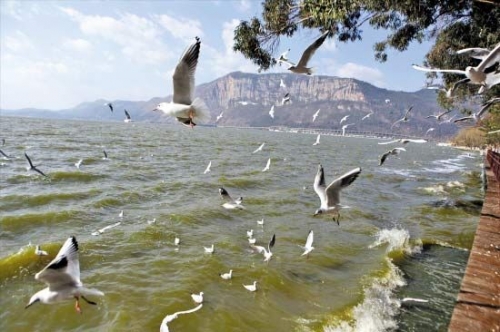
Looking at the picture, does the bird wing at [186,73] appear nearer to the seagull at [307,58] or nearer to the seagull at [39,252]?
the seagull at [307,58]

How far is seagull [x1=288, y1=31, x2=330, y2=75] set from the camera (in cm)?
805

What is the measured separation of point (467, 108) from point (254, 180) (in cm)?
1598

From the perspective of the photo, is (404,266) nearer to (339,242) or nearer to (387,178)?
(339,242)

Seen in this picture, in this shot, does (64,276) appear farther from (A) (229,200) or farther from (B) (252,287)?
(B) (252,287)

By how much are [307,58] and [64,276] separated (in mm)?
6268

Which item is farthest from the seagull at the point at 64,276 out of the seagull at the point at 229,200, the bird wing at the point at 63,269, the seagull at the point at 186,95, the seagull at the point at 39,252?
the seagull at the point at 39,252

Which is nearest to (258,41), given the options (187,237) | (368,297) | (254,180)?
(187,237)

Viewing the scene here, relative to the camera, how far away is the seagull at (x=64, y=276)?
416 centimetres

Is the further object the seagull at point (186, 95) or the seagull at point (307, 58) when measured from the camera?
the seagull at point (307, 58)

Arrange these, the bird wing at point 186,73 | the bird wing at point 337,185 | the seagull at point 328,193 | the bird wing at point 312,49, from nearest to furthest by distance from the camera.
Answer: the bird wing at point 186,73
the bird wing at point 337,185
the seagull at point 328,193
the bird wing at point 312,49

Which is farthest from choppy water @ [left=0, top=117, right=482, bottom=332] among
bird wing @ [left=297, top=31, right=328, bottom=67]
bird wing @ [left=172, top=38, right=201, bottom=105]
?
bird wing @ [left=297, top=31, right=328, bottom=67]

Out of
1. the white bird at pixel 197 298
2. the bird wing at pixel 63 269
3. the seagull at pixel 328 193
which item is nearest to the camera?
the bird wing at pixel 63 269

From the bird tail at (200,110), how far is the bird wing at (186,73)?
0.33 feet

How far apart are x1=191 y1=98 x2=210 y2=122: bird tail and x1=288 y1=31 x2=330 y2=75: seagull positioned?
12.9 feet
